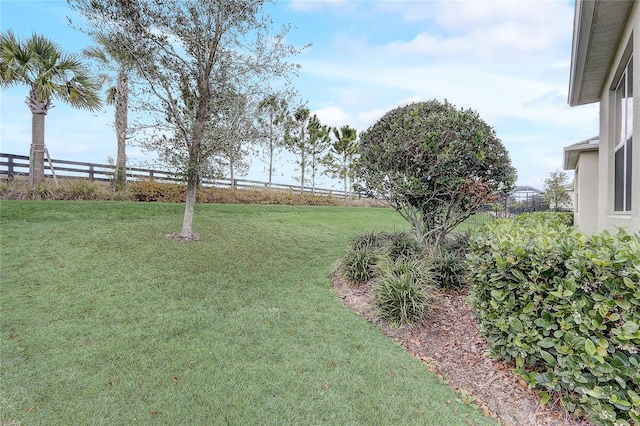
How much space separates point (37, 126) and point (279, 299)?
1139 centimetres

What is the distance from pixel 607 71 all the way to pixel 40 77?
15.1 metres

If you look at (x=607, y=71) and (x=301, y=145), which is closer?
(x=607, y=71)

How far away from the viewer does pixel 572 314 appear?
2.47 metres

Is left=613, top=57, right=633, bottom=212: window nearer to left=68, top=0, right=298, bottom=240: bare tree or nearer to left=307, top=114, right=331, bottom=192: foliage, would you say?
left=68, top=0, right=298, bottom=240: bare tree

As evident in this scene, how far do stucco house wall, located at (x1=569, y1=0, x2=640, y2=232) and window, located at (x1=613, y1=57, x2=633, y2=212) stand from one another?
0.10 m

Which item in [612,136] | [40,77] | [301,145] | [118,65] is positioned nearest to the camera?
[612,136]

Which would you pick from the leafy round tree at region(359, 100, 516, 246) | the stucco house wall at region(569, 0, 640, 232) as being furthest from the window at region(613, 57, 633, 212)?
the leafy round tree at region(359, 100, 516, 246)

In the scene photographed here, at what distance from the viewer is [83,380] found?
291cm

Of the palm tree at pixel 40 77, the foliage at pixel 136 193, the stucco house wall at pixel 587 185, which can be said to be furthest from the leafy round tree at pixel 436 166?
the palm tree at pixel 40 77

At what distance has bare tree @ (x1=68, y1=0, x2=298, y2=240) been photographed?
6805 mm

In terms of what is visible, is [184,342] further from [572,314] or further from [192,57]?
[192,57]

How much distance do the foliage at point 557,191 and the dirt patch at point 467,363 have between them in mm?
18736

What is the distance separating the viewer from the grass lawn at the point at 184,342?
8.66 ft

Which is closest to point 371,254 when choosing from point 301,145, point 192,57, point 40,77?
point 192,57
